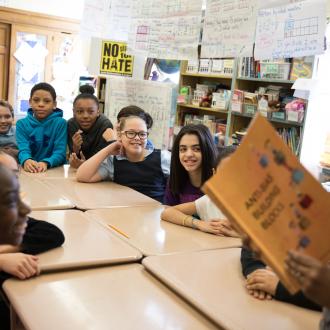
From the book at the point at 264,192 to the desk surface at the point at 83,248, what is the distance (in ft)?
2.92

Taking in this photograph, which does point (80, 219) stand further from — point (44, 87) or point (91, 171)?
point (44, 87)

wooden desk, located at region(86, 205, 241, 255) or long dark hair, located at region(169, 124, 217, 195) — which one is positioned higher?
long dark hair, located at region(169, 124, 217, 195)

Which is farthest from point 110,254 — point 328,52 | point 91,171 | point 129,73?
point 328,52

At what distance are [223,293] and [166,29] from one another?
2389 mm

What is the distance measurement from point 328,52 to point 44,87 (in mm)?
2199

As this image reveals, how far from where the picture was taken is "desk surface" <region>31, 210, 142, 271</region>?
4.52 feet

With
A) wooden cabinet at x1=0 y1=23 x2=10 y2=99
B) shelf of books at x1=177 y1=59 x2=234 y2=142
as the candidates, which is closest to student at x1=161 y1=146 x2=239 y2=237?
shelf of books at x1=177 y1=59 x2=234 y2=142

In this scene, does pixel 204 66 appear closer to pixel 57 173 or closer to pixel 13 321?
pixel 57 173

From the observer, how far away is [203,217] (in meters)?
1.95

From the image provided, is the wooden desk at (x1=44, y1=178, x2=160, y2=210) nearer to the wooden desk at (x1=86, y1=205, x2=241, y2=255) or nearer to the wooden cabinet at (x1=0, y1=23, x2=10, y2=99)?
the wooden desk at (x1=86, y1=205, x2=241, y2=255)

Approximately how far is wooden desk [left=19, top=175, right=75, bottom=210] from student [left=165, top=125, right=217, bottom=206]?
531 millimetres

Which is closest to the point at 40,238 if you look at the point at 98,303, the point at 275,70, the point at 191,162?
the point at 98,303

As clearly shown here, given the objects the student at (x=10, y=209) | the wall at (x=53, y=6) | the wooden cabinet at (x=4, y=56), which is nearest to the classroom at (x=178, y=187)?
the student at (x=10, y=209)

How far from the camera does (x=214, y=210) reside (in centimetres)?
191
